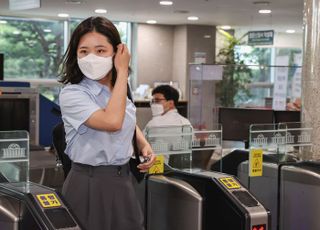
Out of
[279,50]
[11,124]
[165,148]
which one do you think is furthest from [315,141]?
[279,50]

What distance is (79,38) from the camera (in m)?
2.08

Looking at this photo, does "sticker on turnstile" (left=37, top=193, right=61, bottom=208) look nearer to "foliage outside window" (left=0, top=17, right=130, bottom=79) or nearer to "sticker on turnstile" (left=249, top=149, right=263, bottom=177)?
"sticker on turnstile" (left=249, top=149, right=263, bottom=177)

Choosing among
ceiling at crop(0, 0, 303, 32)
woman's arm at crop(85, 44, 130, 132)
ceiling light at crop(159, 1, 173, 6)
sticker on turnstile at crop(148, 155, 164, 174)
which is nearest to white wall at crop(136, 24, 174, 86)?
ceiling at crop(0, 0, 303, 32)

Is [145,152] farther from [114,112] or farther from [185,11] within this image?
[185,11]

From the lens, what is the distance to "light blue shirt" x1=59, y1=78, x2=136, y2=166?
203 centimetres

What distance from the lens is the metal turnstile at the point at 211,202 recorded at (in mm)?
2520

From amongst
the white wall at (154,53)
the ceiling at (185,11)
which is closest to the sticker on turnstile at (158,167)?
the ceiling at (185,11)

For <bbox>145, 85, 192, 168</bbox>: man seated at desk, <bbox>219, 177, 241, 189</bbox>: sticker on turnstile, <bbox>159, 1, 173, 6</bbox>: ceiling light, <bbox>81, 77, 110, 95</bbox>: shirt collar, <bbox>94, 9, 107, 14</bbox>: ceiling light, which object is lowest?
<bbox>219, 177, 241, 189</bbox>: sticker on turnstile

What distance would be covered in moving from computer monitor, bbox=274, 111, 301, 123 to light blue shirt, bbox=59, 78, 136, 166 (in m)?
3.88

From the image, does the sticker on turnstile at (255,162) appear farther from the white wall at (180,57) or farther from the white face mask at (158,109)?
Answer: the white wall at (180,57)

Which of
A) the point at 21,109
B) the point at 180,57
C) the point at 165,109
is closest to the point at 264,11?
the point at 180,57

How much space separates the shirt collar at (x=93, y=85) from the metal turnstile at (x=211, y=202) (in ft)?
2.46

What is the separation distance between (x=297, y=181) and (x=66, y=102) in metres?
1.53

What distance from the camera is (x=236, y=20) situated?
35.7 ft
